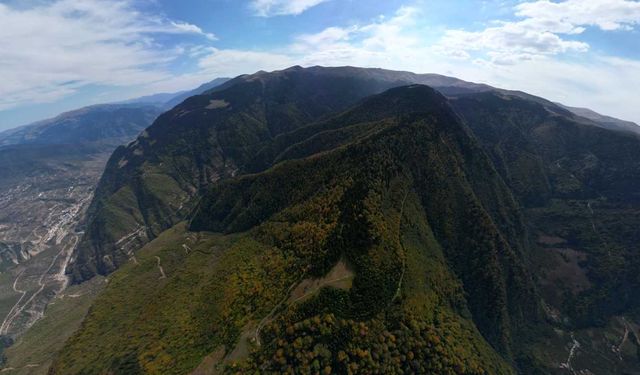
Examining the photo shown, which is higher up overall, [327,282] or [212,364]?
[327,282]

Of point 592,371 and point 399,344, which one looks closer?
point 399,344

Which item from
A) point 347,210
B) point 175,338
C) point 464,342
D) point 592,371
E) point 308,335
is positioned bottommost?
point 592,371

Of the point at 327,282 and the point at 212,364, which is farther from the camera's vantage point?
the point at 327,282

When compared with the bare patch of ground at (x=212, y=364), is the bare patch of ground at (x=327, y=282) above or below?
above

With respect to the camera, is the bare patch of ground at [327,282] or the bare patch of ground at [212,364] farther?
the bare patch of ground at [327,282]

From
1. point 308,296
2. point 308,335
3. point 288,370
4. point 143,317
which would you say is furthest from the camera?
point 143,317

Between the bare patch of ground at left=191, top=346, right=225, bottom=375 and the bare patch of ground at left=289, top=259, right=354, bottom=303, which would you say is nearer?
the bare patch of ground at left=191, top=346, right=225, bottom=375

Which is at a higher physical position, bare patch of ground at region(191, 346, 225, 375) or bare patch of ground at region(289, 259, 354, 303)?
bare patch of ground at region(289, 259, 354, 303)

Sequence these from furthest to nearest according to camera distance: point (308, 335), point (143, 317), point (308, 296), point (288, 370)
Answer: point (143, 317), point (308, 296), point (308, 335), point (288, 370)

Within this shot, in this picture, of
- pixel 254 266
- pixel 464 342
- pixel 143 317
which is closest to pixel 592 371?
pixel 464 342

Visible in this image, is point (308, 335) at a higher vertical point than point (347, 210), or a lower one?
lower

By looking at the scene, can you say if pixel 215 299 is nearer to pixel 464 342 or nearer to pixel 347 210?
pixel 347 210
